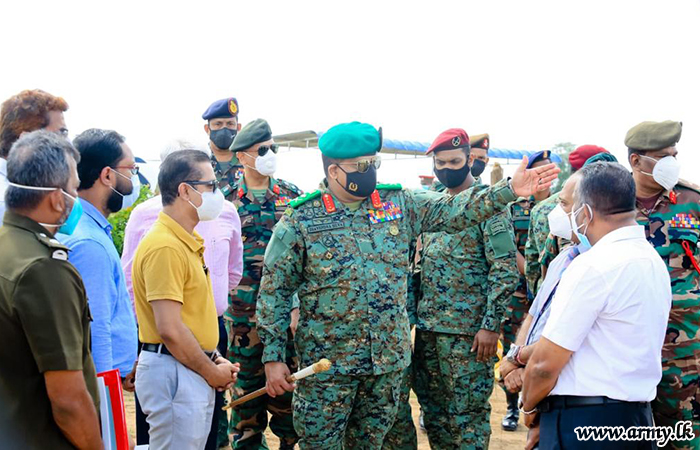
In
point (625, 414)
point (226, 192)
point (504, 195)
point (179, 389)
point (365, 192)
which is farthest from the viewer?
point (226, 192)

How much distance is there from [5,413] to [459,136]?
3591mm

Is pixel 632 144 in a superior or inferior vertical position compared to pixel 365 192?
superior

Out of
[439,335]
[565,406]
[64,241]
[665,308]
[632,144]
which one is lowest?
[439,335]

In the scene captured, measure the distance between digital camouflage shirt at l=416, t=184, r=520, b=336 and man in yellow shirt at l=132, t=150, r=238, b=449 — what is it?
1.86 metres

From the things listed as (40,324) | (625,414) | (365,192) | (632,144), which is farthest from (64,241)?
(632,144)

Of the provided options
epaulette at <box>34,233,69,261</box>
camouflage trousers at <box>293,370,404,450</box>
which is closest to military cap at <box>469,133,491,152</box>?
camouflage trousers at <box>293,370,404,450</box>

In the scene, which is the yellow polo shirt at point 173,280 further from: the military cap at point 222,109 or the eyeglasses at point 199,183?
the military cap at point 222,109

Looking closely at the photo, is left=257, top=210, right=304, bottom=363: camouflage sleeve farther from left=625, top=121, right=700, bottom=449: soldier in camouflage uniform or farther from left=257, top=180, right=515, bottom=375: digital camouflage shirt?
left=625, top=121, right=700, bottom=449: soldier in camouflage uniform

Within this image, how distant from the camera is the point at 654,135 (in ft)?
13.7

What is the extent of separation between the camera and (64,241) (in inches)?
109

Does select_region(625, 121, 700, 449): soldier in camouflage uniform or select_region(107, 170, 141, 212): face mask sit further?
select_region(625, 121, 700, 449): soldier in camouflage uniform

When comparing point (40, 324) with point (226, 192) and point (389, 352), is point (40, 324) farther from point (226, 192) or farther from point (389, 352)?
point (226, 192)

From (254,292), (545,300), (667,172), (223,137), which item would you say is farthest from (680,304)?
(223,137)

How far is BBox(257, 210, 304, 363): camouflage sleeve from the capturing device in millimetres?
3676
